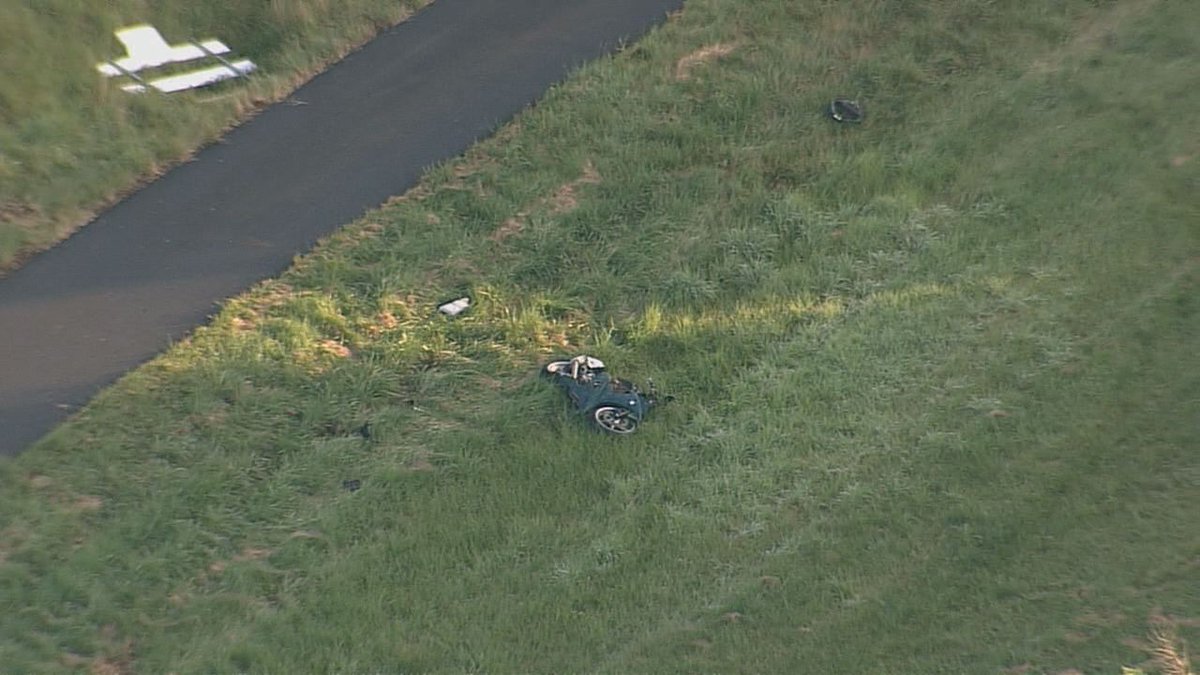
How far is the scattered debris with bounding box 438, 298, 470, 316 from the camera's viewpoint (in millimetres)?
10789

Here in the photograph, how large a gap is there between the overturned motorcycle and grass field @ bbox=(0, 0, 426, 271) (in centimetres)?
498

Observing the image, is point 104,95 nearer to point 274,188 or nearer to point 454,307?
point 274,188

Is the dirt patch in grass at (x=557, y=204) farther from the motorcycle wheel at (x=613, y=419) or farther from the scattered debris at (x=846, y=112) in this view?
the scattered debris at (x=846, y=112)

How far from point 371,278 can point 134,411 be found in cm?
251

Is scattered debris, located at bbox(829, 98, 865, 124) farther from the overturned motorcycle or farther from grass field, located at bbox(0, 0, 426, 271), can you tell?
grass field, located at bbox(0, 0, 426, 271)

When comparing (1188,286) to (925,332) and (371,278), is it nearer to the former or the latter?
(925,332)

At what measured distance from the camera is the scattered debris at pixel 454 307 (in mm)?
10789

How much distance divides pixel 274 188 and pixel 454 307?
2.52 metres

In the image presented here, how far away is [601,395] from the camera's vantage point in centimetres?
973

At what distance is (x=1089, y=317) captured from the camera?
1069 cm

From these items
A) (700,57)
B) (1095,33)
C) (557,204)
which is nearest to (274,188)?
(557,204)

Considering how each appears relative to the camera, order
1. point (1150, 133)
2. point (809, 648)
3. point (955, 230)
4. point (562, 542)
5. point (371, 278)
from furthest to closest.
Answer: point (1150, 133) → point (955, 230) → point (371, 278) → point (562, 542) → point (809, 648)

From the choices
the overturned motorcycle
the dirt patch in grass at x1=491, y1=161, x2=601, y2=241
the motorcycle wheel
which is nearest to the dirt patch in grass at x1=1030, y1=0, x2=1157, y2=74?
the dirt patch in grass at x1=491, y1=161, x2=601, y2=241

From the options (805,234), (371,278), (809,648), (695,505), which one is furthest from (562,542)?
(805,234)
